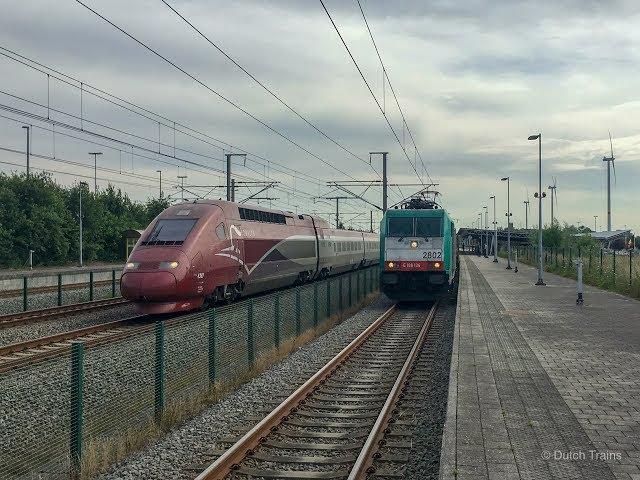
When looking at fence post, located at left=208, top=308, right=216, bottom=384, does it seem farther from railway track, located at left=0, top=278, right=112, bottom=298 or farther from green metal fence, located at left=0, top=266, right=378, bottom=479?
railway track, located at left=0, top=278, right=112, bottom=298

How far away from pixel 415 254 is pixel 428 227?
41.5 inches

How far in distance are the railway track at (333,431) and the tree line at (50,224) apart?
4036 cm

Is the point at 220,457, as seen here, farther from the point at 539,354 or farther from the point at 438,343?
the point at 438,343

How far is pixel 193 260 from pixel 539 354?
828 centimetres

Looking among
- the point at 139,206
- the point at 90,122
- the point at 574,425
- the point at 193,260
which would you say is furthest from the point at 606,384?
the point at 139,206

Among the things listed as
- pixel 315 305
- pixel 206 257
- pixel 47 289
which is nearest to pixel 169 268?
pixel 206 257

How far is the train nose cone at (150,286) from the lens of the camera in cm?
1539

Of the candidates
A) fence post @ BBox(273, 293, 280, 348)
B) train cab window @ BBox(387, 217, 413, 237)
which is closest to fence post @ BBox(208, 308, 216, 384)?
fence post @ BBox(273, 293, 280, 348)

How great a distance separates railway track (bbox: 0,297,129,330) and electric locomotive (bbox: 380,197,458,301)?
28.5ft

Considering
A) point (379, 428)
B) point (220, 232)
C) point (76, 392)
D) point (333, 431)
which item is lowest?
point (333, 431)

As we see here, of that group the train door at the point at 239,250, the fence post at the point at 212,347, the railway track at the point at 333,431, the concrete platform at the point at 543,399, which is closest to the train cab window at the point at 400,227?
the concrete platform at the point at 543,399

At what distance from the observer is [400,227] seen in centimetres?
2200

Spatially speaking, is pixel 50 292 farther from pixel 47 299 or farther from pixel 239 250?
pixel 239 250

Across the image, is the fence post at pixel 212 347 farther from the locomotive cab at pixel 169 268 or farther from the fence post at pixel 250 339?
the locomotive cab at pixel 169 268
